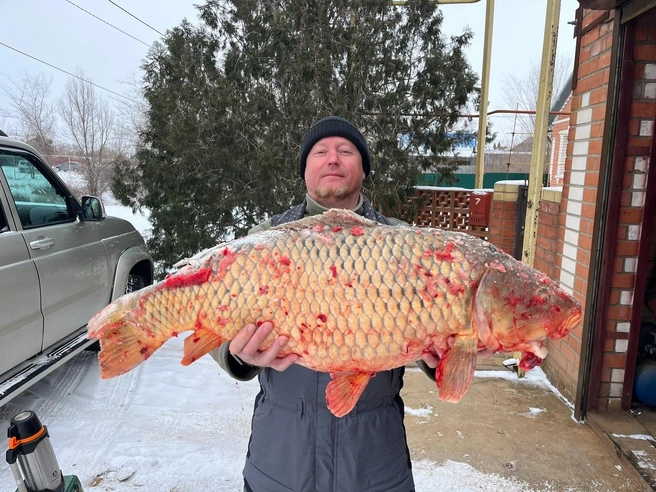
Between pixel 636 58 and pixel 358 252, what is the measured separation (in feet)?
9.38

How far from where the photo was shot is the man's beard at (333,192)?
6.52 ft

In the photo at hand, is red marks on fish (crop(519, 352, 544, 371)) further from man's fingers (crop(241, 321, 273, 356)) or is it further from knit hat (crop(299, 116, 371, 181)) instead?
knit hat (crop(299, 116, 371, 181))

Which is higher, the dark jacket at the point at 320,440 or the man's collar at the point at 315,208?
the man's collar at the point at 315,208

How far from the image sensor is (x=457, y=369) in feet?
4.58

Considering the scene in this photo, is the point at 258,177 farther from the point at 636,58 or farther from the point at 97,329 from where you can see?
the point at 97,329

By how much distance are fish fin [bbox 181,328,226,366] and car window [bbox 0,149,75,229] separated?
2579 mm

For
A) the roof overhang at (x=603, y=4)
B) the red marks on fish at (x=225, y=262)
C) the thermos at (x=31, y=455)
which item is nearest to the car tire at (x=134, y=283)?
the thermos at (x=31, y=455)

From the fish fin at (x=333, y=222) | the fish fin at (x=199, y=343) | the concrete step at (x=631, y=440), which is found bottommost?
the concrete step at (x=631, y=440)

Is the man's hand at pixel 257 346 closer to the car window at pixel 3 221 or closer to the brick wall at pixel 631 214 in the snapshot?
the car window at pixel 3 221

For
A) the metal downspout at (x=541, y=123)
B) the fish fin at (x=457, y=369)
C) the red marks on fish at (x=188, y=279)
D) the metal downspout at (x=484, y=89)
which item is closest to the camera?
the fish fin at (x=457, y=369)

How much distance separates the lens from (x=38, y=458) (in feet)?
6.66

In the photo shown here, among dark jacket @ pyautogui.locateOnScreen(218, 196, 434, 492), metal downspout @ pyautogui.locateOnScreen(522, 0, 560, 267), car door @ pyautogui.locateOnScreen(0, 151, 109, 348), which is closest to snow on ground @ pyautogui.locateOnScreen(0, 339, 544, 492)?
car door @ pyautogui.locateOnScreen(0, 151, 109, 348)

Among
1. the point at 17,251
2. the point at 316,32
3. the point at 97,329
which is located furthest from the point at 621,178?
the point at 316,32

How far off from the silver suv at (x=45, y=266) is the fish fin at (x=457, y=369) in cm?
281
